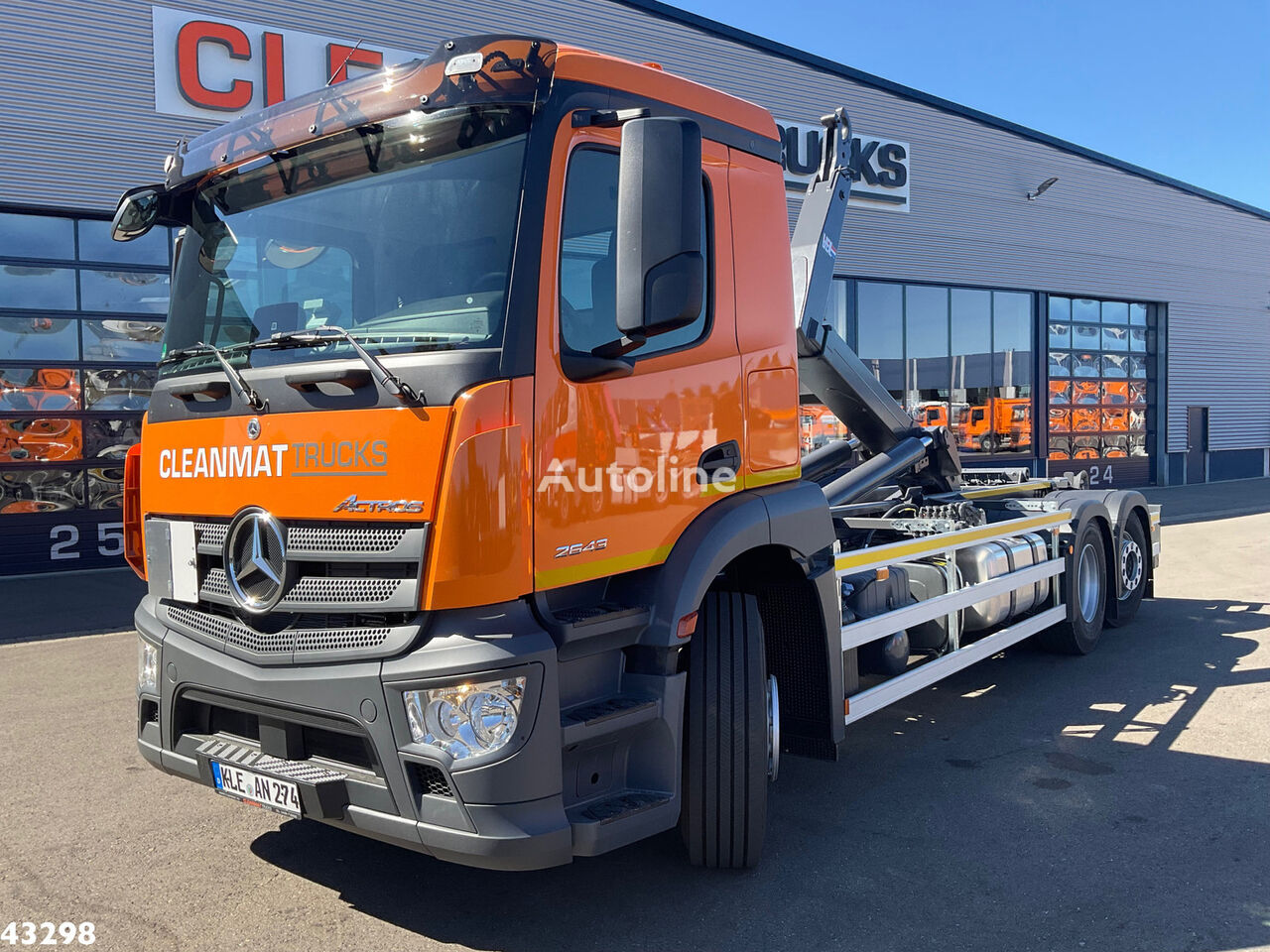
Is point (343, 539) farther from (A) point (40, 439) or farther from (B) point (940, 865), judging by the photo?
(A) point (40, 439)

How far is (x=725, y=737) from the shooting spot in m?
3.43

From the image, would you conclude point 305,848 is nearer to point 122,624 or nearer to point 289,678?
point 289,678

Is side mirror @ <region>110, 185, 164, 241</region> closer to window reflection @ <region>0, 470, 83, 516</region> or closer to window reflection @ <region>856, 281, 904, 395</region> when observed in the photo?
window reflection @ <region>0, 470, 83, 516</region>

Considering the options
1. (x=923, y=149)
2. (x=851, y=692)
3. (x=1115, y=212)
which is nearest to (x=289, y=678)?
(x=851, y=692)

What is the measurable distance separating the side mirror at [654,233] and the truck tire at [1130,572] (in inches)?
250

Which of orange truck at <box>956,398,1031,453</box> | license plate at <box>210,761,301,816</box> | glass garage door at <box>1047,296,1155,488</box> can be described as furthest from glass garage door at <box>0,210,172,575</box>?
glass garage door at <box>1047,296,1155,488</box>

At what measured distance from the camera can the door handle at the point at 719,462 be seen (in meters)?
3.48

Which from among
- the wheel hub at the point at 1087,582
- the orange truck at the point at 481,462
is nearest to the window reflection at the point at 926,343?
the wheel hub at the point at 1087,582

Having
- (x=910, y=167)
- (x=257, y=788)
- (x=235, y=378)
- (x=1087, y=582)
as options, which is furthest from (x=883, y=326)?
(x=257, y=788)

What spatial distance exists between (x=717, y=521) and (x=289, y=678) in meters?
1.51

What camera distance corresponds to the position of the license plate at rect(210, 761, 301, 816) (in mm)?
2914

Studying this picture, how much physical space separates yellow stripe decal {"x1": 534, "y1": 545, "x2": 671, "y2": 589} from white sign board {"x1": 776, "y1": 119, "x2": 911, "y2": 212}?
1547 cm

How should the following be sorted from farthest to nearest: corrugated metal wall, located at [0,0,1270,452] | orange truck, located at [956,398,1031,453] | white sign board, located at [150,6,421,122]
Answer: orange truck, located at [956,398,1031,453]
white sign board, located at [150,6,421,122]
corrugated metal wall, located at [0,0,1270,452]

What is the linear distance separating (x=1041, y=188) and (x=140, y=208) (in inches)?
873
